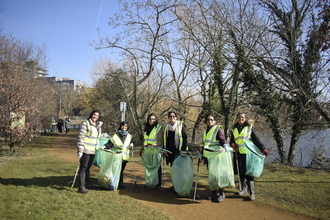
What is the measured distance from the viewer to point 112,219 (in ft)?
Result: 14.0

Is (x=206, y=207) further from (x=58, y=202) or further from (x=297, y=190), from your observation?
(x=58, y=202)

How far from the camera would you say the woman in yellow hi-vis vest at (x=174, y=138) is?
5.79 meters

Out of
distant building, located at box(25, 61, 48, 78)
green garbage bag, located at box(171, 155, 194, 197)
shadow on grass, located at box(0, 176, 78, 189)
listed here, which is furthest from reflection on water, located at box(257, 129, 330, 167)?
distant building, located at box(25, 61, 48, 78)

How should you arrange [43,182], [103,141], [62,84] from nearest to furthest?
1. [103,141]
2. [43,182]
3. [62,84]

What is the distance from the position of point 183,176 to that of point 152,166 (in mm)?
861

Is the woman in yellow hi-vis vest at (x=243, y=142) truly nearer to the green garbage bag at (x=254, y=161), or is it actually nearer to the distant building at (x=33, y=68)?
the green garbage bag at (x=254, y=161)

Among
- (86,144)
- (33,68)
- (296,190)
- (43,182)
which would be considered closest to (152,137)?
(86,144)

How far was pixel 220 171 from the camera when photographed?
503cm

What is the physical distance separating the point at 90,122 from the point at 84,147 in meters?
0.55

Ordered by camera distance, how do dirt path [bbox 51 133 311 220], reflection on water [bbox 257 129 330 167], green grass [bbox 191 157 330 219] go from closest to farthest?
dirt path [bbox 51 133 311 220] → green grass [bbox 191 157 330 219] → reflection on water [bbox 257 129 330 167]

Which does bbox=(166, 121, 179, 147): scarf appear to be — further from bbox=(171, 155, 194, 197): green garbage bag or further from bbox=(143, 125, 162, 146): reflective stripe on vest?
bbox=(171, 155, 194, 197): green garbage bag

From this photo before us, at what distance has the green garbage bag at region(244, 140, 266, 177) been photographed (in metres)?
5.34

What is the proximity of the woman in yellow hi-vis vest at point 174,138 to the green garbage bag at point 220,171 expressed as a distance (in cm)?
72

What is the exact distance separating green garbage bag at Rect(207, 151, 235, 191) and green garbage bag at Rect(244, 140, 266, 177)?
1.70 ft
